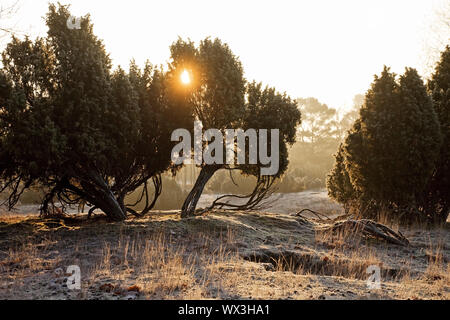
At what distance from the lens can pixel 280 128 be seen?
1243 centimetres

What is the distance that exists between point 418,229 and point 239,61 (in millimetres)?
7876

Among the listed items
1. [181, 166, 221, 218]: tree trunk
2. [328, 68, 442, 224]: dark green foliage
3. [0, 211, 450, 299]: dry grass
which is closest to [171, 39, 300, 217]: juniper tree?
[181, 166, 221, 218]: tree trunk

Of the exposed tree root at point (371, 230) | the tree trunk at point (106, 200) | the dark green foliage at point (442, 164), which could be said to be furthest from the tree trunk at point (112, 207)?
the dark green foliage at point (442, 164)

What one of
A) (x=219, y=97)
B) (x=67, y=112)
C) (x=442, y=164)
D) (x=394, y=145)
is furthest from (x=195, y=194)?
(x=442, y=164)

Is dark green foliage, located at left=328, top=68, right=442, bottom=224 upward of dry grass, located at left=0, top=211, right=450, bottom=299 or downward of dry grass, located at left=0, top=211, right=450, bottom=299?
upward

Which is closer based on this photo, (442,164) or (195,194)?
(195,194)

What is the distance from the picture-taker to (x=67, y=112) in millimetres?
8625

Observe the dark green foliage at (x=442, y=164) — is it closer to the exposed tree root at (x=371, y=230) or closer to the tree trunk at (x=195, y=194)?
the exposed tree root at (x=371, y=230)

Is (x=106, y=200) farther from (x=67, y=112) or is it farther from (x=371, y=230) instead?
(x=371, y=230)

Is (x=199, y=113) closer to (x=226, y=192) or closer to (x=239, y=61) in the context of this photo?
(x=239, y=61)

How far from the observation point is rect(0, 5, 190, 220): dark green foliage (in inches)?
321

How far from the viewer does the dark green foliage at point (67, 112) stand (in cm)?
816

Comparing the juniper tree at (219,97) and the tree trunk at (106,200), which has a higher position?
the juniper tree at (219,97)

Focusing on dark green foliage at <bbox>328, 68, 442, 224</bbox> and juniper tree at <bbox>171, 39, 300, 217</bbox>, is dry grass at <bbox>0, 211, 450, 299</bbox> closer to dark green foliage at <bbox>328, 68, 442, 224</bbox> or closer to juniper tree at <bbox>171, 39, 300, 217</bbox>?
dark green foliage at <bbox>328, 68, 442, 224</bbox>
